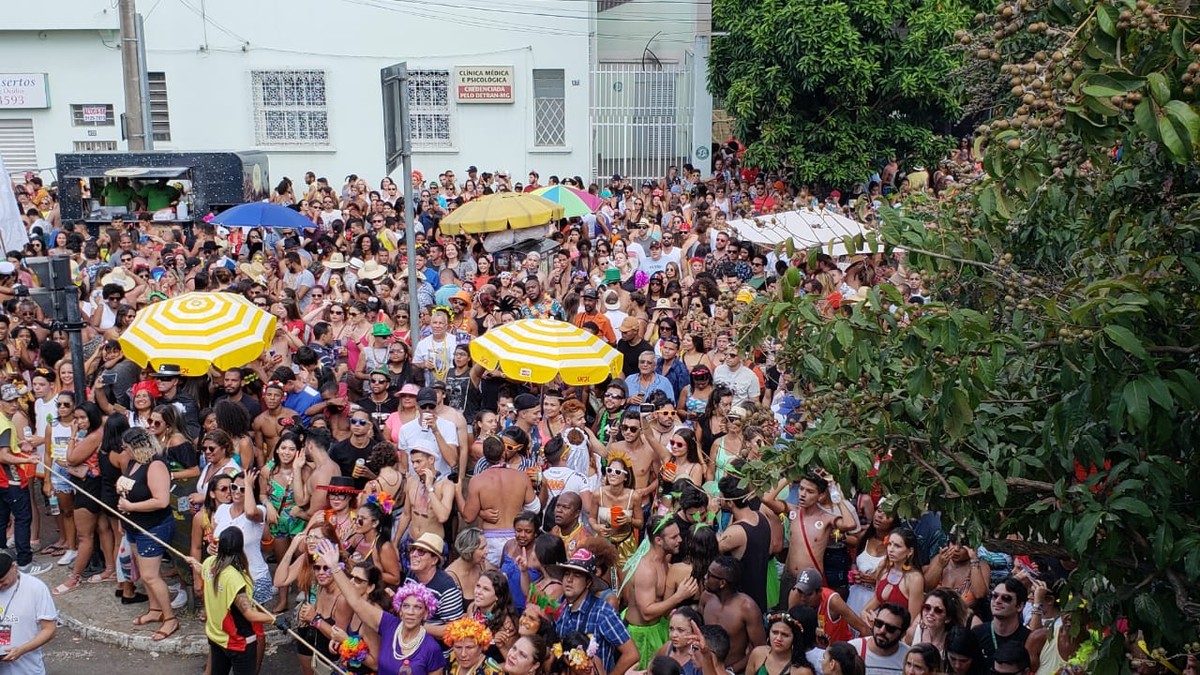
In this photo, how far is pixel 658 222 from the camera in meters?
19.7

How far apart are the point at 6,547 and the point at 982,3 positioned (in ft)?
54.4

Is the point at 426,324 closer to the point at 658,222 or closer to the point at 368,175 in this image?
the point at 658,222

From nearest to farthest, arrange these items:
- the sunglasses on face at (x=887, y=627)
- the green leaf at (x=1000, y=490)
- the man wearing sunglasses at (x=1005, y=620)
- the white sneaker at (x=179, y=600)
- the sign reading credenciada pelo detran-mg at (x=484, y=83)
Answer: the green leaf at (x=1000, y=490)
the sunglasses on face at (x=887, y=627)
the man wearing sunglasses at (x=1005, y=620)
the white sneaker at (x=179, y=600)
the sign reading credenciada pelo detran-mg at (x=484, y=83)

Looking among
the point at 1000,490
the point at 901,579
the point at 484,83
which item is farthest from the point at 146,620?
the point at 484,83

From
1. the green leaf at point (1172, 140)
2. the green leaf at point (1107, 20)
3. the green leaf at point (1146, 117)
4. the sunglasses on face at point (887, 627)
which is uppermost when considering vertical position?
the green leaf at point (1107, 20)

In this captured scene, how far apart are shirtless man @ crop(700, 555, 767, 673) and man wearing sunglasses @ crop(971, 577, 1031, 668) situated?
3.82ft

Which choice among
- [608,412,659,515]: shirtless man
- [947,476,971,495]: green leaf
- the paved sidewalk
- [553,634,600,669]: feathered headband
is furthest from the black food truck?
[947,476,971,495]: green leaf

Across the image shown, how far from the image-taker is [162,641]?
9.08 metres

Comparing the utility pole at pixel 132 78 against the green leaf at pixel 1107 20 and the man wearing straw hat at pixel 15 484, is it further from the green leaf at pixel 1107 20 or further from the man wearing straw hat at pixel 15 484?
the green leaf at pixel 1107 20

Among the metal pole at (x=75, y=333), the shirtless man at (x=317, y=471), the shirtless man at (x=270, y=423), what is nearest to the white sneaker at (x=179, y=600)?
the shirtless man at (x=270, y=423)

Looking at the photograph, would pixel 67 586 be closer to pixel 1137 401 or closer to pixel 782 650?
pixel 782 650

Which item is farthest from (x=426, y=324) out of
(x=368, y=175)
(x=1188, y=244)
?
(x=368, y=175)

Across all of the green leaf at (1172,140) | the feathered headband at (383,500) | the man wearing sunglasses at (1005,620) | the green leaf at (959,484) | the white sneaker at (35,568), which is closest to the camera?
the green leaf at (1172,140)

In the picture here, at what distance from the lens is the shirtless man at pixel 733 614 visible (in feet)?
22.5
